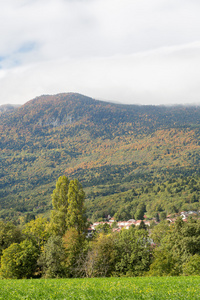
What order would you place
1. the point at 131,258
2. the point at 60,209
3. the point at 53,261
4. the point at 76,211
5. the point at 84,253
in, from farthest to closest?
1. the point at 60,209
2. the point at 76,211
3. the point at 84,253
4. the point at 131,258
5. the point at 53,261

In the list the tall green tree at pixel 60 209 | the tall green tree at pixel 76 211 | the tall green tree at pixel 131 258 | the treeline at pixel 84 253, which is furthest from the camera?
the tall green tree at pixel 60 209

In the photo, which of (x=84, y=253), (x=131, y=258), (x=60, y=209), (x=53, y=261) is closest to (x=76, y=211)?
(x=60, y=209)

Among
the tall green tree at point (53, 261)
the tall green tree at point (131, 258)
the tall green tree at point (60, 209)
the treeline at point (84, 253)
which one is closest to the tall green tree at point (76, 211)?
the treeline at point (84, 253)

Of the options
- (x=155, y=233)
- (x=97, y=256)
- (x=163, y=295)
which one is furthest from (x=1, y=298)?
(x=155, y=233)

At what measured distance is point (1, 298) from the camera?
12.1m

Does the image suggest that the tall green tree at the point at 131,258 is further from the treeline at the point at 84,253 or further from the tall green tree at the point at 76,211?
the tall green tree at the point at 76,211

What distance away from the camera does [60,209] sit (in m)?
42.1

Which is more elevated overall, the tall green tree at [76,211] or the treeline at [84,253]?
the tall green tree at [76,211]

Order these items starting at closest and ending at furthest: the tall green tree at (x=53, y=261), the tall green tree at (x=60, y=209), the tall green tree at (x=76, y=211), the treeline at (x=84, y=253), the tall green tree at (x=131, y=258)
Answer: the treeline at (x=84, y=253)
the tall green tree at (x=53, y=261)
the tall green tree at (x=131, y=258)
the tall green tree at (x=76, y=211)
the tall green tree at (x=60, y=209)

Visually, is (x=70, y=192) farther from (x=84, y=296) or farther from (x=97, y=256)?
(x=84, y=296)

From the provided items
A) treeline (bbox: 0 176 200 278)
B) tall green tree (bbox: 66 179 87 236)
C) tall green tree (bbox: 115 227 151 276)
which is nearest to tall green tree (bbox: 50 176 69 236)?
treeline (bbox: 0 176 200 278)

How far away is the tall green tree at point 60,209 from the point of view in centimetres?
4162

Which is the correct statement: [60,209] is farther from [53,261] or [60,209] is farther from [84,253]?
[53,261]

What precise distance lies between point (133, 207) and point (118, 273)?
143200 millimetres
